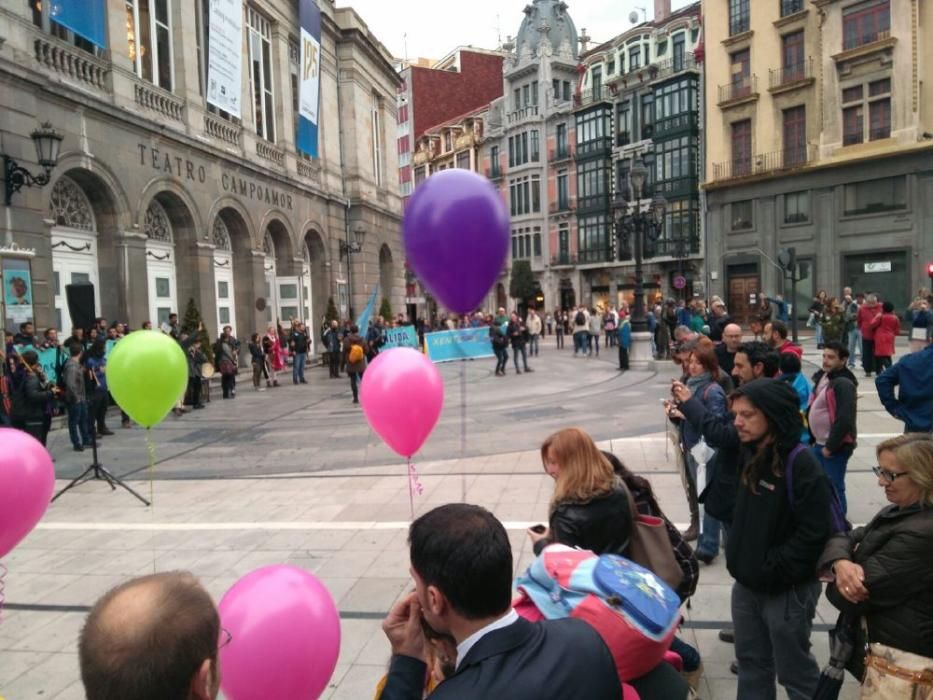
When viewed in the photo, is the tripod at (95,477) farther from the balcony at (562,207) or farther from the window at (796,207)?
the balcony at (562,207)

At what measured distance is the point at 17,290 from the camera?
38.8ft

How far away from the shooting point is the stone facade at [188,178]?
42.3ft

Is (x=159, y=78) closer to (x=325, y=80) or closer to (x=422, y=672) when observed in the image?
(x=325, y=80)

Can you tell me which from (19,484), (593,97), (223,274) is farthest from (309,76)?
(593,97)

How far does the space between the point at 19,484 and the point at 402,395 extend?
2.04 m

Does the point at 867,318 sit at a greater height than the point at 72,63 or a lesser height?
lesser

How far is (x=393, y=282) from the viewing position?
3525 centimetres

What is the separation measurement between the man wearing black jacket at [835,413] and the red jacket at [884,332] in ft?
30.2

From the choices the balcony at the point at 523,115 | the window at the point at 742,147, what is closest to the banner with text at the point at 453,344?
the window at the point at 742,147

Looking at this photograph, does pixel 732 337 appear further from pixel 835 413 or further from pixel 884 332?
pixel 884 332

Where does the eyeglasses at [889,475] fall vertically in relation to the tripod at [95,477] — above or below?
above

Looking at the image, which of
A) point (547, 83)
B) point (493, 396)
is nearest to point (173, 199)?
point (493, 396)

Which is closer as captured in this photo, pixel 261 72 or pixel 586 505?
pixel 586 505

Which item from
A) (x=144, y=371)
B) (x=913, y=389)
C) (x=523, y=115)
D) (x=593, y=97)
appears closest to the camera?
(x=144, y=371)
